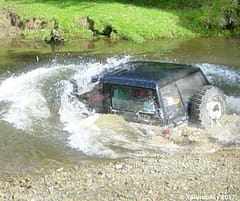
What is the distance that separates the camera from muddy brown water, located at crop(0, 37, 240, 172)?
1142 centimetres

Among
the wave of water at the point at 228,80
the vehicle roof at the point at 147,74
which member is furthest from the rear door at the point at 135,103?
the wave of water at the point at 228,80

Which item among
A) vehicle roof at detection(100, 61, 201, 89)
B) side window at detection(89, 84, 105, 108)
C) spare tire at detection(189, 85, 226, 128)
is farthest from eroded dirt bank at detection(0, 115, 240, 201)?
vehicle roof at detection(100, 61, 201, 89)

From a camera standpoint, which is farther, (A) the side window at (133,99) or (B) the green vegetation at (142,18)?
(B) the green vegetation at (142,18)

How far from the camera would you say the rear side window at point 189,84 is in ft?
36.2

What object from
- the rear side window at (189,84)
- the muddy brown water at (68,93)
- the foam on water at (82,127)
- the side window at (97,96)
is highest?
the rear side window at (189,84)

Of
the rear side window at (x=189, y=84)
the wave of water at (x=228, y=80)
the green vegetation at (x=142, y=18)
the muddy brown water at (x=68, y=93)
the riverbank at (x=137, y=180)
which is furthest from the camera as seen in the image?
the green vegetation at (x=142, y=18)

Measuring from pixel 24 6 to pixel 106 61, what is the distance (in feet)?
35.3

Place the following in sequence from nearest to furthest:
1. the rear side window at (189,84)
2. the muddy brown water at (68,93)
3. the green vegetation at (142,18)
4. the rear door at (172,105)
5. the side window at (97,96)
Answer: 1. the rear door at (172,105)
2. the rear side window at (189,84)
3. the muddy brown water at (68,93)
4. the side window at (97,96)
5. the green vegetation at (142,18)

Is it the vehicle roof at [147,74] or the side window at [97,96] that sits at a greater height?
the vehicle roof at [147,74]

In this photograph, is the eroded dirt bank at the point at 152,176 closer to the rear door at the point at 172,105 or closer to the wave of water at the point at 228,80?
the rear door at the point at 172,105

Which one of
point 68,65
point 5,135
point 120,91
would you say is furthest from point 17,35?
point 120,91

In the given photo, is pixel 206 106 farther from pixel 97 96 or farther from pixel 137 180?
pixel 137 180

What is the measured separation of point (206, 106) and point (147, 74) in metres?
1.30

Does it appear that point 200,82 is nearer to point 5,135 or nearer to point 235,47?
point 5,135
